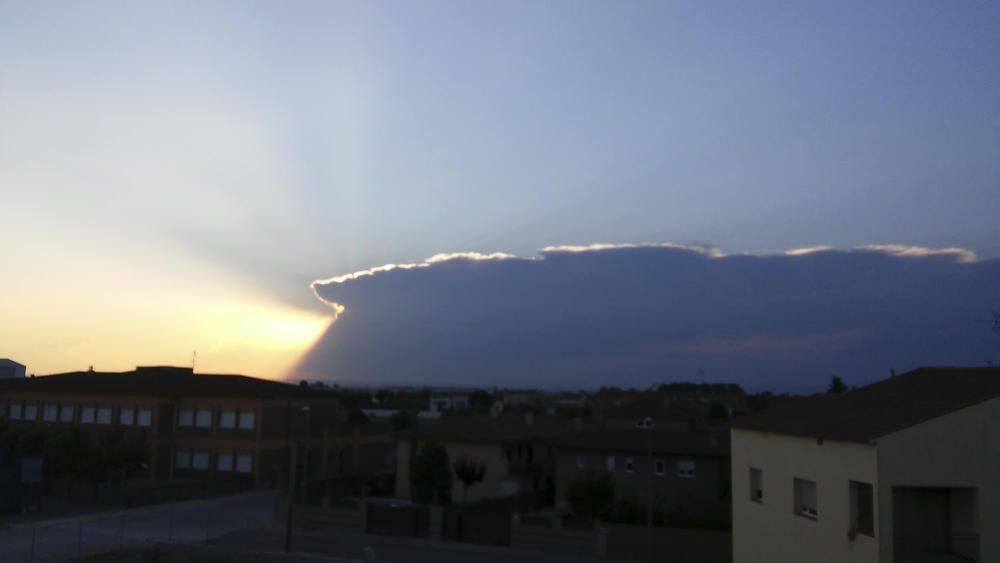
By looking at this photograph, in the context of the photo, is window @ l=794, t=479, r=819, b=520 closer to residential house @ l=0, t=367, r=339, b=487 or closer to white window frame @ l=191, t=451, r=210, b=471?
residential house @ l=0, t=367, r=339, b=487

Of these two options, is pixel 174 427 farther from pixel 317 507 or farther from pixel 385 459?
pixel 317 507

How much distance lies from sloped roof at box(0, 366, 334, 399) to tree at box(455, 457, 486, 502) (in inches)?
659

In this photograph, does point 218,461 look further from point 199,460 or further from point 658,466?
point 658,466

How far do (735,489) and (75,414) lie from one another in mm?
52984

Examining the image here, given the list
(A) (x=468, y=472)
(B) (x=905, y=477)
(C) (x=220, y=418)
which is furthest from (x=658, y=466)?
(C) (x=220, y=418)

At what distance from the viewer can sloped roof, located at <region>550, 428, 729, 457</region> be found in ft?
152

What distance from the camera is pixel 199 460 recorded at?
2381 inches

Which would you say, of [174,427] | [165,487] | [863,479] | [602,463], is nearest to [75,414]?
[174,427]

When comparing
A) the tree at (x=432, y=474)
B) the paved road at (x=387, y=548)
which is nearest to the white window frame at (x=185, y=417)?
the tree at (x=432, y=474)

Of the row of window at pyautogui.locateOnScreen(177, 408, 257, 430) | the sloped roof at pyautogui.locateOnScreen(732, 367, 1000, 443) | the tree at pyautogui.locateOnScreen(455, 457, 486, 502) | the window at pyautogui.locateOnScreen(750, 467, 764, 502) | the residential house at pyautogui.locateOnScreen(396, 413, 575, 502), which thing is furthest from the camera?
the row of window at pyautogui.locateOnScreen(177, 408, 257, 430)

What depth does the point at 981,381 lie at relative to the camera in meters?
20.8

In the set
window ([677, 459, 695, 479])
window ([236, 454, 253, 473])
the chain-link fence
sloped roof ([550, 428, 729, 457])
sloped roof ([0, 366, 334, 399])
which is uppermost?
sloped roof ([0, 366, 334, 399])

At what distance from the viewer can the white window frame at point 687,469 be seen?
152 ft

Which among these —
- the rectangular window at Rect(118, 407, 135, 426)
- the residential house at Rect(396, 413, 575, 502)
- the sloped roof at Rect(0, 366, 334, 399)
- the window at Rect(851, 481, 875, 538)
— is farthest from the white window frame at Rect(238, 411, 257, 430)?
the window at Rect(851, 481, 875, 538)
